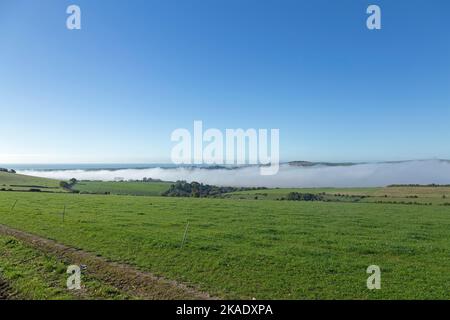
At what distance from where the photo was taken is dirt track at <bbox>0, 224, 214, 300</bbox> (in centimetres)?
1401

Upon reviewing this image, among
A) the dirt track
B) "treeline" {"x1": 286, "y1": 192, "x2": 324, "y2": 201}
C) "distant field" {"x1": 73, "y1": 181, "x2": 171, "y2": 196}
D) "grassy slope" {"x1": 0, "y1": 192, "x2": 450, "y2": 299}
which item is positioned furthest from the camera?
"distant field" {"x1": 73, "y1": 181, "x2": 171, "y2": 196}

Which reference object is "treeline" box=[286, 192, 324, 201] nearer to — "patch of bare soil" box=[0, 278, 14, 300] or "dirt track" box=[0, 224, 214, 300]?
"dirt track" box=[0, 224, 214, 300]

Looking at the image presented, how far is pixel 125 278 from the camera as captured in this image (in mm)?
15938

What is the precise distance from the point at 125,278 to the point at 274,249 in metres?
9.56

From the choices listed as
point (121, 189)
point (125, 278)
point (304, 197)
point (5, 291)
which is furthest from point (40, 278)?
point (121, 189)

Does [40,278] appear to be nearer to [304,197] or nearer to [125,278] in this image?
[125,278]

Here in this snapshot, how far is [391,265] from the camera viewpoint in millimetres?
18609

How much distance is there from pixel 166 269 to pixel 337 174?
174m

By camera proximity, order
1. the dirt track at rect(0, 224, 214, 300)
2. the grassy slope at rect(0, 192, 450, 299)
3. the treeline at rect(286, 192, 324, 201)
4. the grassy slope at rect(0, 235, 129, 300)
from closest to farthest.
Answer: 1. the grassy slope at rect(0, 235, 129, 300)
2. the dirt track at rect(0, 224, 214, 300)
3. the grassy slope at rect(0, 192, 450, 299)
4. the treeline at rect(286, 192, 324, 201)

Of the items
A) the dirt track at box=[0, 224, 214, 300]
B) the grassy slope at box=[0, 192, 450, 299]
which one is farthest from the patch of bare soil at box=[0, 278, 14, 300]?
the grassy slope at box=[0, 192, 450, 299]

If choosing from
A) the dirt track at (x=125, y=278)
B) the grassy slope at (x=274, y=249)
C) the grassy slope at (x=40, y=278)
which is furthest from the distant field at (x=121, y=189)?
the grassy slope at (x=40, y=278)

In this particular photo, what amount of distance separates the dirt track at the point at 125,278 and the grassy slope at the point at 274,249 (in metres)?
0.83

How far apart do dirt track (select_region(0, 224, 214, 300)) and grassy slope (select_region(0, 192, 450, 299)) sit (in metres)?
0.83
